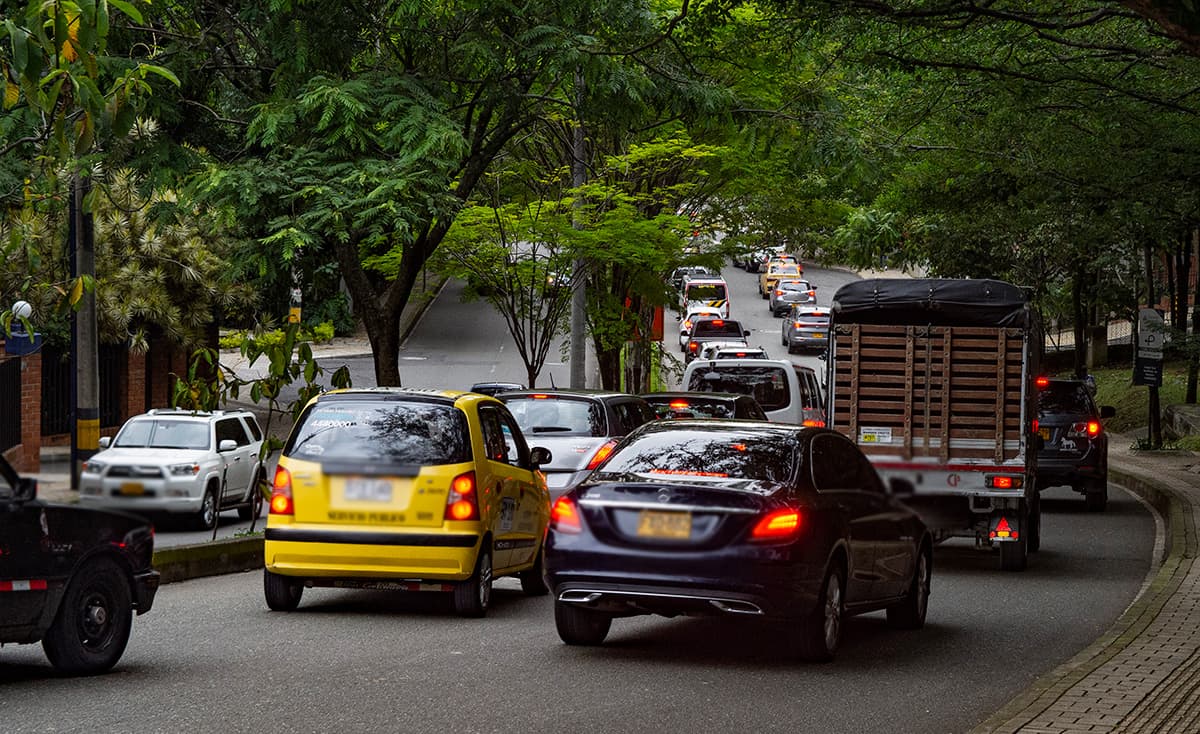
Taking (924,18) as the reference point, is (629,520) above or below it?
below

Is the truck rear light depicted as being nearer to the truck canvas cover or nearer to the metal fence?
the truck canvas cover

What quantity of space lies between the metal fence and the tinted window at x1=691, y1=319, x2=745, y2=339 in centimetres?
3392

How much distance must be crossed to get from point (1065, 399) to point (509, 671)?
14.9 m

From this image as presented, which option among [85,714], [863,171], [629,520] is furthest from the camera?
[863,171]

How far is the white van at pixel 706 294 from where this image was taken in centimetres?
6519

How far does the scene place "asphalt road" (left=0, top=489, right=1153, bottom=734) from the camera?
826 cm

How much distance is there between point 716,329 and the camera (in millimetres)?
57719

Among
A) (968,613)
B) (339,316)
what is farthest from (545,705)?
(339,316)

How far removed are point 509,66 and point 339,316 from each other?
3839 cm

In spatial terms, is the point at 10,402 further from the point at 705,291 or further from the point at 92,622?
the point at 705,291

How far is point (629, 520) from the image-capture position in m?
10.1

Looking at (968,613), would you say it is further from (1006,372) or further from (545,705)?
(545,705)

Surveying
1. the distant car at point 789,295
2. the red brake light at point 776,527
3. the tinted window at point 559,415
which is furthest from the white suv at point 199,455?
the distant car at point 789,295

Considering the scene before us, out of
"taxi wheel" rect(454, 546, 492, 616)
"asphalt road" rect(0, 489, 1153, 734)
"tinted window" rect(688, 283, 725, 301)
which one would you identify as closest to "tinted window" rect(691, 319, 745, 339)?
"tinted window" rect(688, 283, 725, 301)
